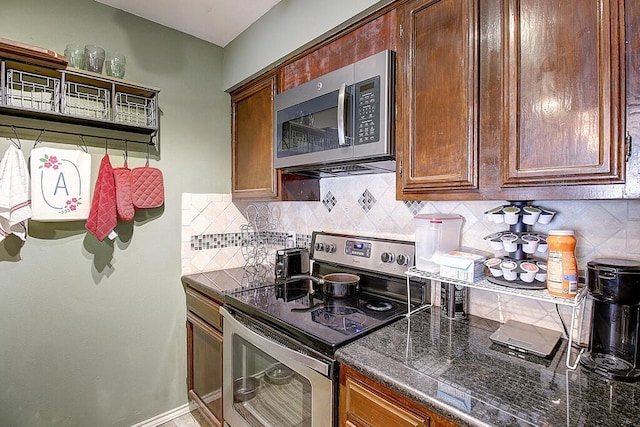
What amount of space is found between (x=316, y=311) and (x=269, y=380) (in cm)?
38

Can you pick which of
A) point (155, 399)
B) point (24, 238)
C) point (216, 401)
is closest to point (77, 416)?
point (155, 399)

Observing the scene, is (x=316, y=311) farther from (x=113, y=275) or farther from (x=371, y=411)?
(x=113, y=275)

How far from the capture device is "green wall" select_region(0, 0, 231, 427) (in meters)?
1.64

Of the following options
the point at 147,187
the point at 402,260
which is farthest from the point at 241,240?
the point at 402,260

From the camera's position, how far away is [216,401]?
183 cm

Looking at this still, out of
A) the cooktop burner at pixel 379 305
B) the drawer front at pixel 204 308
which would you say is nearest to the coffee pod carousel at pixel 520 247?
the cooktop burner at pixel 379 305

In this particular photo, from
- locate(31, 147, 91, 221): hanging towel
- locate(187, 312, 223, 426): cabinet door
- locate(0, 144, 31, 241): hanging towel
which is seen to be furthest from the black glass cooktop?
locate(0, 144, 31, 241): hanging towel

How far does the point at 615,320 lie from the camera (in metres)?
0.93

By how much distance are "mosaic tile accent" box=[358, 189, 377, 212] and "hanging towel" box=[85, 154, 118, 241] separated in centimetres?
139

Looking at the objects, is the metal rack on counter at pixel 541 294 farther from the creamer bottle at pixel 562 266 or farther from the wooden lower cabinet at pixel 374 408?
the wooden lower cabinet at pixel 374 408

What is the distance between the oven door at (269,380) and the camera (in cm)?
116

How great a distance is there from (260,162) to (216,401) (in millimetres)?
1416

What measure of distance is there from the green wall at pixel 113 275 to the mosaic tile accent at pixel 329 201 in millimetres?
787

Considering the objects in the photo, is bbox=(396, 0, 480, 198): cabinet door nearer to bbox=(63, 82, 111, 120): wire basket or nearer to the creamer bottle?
the creamer bottle
